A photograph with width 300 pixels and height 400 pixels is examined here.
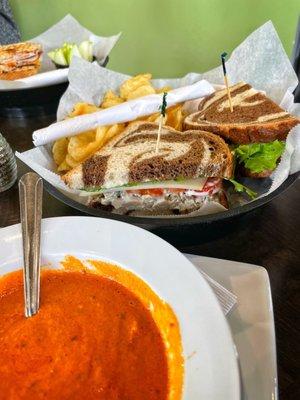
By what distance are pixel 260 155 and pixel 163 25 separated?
259 centimetres

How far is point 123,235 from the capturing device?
0.87 m

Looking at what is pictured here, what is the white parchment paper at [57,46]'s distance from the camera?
182cm

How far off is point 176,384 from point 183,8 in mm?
3274

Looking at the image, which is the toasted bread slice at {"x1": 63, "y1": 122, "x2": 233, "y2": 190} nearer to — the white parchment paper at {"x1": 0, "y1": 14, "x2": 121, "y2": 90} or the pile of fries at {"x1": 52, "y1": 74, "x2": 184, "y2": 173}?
the pile of fries at {"x1": 52, "y1": 74, "x2": 184, "y2": 173}

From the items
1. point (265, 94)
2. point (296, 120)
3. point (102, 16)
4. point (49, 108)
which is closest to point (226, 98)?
point (265, 94)

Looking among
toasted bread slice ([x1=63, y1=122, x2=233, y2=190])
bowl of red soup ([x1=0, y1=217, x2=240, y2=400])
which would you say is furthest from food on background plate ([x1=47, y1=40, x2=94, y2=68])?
bowl of red soup ([x1=0, y1=217, x2=240, y2=400])

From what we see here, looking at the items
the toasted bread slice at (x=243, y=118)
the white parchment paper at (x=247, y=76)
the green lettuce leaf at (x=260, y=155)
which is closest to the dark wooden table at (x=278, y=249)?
the green lettuce leaf at (x=260, y=155)

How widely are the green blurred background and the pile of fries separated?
1830 mm

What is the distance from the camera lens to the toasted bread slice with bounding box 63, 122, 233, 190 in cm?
120

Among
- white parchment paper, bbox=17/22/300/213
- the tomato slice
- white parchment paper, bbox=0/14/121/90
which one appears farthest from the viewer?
white parchment paper, bbox=0/14/121/90

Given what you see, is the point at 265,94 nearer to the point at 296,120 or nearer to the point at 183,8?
the point at 296,120

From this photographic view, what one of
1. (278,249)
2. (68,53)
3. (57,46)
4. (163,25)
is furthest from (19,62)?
(163,25)

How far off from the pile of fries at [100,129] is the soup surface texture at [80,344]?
2.00ft

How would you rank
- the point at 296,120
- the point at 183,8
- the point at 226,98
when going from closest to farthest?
the point at 296,120, the point at 226,98, the point at 183,8
